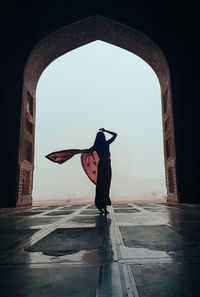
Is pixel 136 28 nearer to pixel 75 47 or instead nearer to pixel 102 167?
pixel 75 47

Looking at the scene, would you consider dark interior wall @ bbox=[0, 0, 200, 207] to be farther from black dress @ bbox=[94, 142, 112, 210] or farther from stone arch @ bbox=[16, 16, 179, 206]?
black dress @ bbox=[94, 142, 112, 210]

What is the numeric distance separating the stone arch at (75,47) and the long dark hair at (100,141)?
14.9 feet

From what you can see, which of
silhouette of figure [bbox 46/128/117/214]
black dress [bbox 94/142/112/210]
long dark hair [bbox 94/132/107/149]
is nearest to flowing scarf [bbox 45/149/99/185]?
silhouette of figure [bbox 46/128/117/214]

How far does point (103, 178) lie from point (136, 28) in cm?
796

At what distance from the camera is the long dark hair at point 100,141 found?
4588 millimetres

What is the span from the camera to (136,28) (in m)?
9.58

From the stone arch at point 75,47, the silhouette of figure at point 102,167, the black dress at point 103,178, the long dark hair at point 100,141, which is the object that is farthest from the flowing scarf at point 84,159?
the stone arch at point 75,47

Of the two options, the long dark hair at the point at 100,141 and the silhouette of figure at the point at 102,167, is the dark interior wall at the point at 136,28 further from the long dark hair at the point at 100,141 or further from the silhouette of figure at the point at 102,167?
the long dark hair at the point at 100,141

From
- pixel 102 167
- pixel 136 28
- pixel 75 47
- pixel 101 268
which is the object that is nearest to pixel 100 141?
pixel 102 167

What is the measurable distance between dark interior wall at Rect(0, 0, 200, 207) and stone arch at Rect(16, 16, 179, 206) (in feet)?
0.84

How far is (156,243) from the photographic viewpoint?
1495mm

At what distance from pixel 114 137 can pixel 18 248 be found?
345 centimetres

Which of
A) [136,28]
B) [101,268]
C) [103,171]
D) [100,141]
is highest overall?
[136,28]

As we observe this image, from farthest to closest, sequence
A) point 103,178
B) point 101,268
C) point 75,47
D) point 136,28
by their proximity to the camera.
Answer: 1. point 75,47
2. point 136,28
3. point 103,178
4. point 101,268
